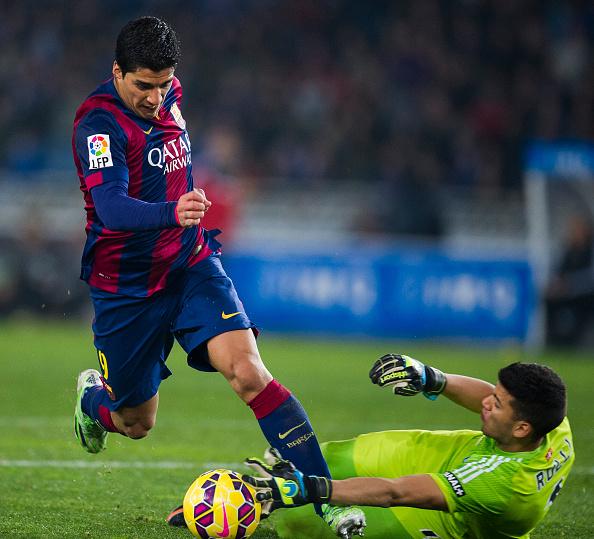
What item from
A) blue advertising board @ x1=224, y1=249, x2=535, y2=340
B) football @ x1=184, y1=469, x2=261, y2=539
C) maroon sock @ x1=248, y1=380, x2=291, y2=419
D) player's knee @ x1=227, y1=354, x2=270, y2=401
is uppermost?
player's knee @ x1=227, y1=354, x2=270, y2=401

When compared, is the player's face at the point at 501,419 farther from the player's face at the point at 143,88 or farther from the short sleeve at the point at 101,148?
the player's face at the point at 143,88

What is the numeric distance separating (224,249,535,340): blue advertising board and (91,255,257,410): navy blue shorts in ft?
29.3

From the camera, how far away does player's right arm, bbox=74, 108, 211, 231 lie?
14.2ft

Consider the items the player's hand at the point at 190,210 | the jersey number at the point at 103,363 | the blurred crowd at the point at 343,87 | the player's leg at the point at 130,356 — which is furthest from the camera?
the blurred crowd at the point at 343,87

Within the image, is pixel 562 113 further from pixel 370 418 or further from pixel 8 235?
pixel 370 418

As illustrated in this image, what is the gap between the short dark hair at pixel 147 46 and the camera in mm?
4680

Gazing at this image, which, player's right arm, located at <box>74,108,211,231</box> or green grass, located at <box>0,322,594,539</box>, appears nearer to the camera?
player's right arm, located at <box>74,108,211,231</box>

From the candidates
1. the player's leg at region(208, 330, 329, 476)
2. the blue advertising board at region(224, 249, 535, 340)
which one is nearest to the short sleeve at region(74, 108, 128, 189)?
the player's leg at region(208, 330, 329, 476)

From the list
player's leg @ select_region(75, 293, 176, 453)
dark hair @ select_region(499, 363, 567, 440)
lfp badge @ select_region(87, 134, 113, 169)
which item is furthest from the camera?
player's leg @ select_region(75, 293, 176, 453)

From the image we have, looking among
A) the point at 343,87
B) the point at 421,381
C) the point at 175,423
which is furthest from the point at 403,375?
the point at 343,87

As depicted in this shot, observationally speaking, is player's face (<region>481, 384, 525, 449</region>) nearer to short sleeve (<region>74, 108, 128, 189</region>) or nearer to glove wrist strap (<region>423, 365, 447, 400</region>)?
glove wrist strap (<region>423, 365, 447, 400</region>)

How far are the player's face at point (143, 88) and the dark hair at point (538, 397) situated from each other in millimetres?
1986

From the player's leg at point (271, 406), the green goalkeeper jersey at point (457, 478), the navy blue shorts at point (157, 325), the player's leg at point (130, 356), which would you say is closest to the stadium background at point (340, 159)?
the player's leg at point (130, 356)

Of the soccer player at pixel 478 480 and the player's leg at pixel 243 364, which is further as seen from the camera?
the player's leg at pixel 243 364
